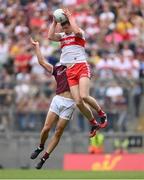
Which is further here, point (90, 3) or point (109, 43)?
point (90, 3)

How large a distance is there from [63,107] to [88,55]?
841 cm

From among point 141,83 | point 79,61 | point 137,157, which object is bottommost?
point 137,157

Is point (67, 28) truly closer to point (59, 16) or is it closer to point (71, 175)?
point (59, 16)

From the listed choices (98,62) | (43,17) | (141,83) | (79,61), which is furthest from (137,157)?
(43,17)

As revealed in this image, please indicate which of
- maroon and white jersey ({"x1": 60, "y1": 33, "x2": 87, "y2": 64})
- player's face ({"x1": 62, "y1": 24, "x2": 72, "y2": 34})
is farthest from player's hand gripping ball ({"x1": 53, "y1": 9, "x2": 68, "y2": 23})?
maroon and white jersey ({"x1": 60, "y1": 33, "x2": 87, "y2": 64})

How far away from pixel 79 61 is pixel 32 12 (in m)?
10.8

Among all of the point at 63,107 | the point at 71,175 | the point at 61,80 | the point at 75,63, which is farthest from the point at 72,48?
the point at 71,175

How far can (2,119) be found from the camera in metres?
23.5

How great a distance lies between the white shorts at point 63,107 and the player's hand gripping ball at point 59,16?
5.24 feet

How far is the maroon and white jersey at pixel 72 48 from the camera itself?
16828 millimetres

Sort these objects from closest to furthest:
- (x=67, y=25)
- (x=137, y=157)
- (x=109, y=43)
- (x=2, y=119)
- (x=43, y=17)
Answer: (x=67, y=25) < (x=137, y=157) < (x=2, y=119) < (x=109, y=43) < (x=43, y=17)

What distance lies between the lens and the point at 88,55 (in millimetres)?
25406

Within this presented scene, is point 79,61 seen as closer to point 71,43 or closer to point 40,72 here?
point 71,43

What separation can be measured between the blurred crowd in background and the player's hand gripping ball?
449 centimetres
